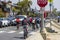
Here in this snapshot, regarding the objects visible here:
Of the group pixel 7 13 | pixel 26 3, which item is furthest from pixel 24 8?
pixel 7 13

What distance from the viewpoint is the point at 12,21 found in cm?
4575

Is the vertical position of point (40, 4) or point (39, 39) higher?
point (40, 4)

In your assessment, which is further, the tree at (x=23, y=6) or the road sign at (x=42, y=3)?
the tree at (x=23, y=6)

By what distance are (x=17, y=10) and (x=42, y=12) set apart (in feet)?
272

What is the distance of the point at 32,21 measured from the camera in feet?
107

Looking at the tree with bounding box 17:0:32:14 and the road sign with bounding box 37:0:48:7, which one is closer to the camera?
the road sign with bounding box 37:0:48:7

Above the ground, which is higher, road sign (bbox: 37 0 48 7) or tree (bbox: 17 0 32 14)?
road sign (bbox: 37 0 48 7)

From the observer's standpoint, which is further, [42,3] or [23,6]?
[23,6]

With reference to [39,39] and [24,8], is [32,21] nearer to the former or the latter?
[39,39]

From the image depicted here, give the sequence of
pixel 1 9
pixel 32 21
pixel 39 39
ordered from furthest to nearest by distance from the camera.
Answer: pixel 1 9 → pixel 32 21 → pixel 39 39

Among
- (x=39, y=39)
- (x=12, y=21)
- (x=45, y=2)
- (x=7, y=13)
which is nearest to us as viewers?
(x=39, y=39)

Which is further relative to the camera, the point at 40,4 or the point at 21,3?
the point at 21,3

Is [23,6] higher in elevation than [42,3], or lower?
lower

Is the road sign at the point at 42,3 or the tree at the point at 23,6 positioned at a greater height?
the road sign at the point at 42,3
